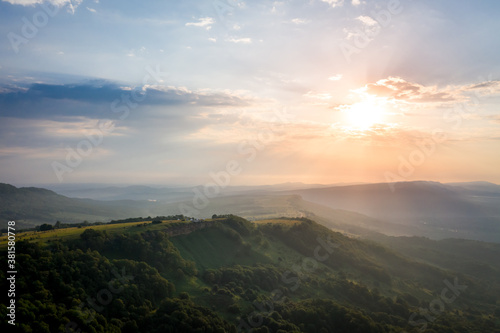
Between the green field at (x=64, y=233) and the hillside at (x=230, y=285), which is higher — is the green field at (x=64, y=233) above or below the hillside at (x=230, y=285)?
above

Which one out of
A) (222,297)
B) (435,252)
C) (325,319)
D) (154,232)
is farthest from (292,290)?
(435,252)

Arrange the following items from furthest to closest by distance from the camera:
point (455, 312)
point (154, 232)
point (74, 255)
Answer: point (455, 312)
point (154, 232)
point (74, 255)

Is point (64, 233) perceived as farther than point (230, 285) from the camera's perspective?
No

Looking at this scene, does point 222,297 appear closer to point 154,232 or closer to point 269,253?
point 154,232

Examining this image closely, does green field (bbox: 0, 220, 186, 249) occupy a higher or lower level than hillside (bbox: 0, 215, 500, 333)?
higher

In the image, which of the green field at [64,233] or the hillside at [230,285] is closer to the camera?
the hillside at [230,285]

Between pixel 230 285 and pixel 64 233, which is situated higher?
pixel 64 233

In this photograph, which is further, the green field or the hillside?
the green field

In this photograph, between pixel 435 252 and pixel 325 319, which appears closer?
pixel 325 319
